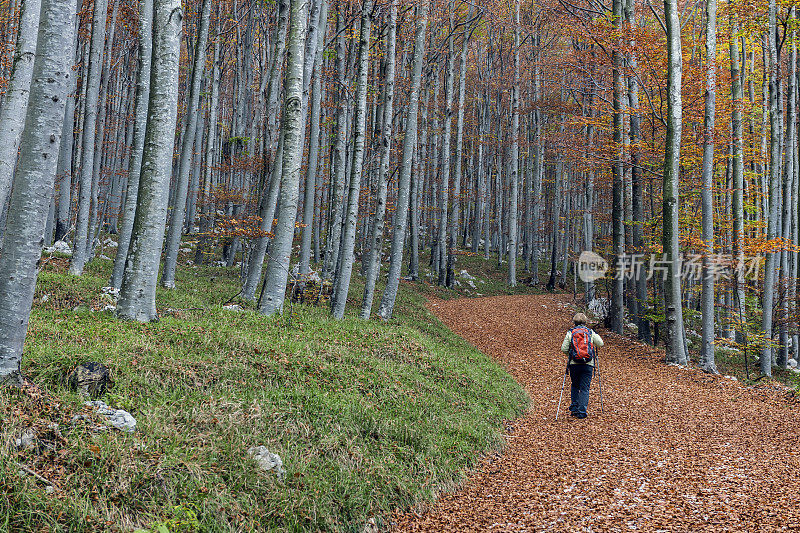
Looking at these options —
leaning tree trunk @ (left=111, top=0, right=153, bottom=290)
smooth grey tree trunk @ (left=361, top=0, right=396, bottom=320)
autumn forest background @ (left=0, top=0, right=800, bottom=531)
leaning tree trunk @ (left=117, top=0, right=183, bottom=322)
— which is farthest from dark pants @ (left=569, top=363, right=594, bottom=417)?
leaning tree trunk @ (left=111, top=0, right=153, bottom=290)

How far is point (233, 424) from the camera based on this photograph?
4.09m

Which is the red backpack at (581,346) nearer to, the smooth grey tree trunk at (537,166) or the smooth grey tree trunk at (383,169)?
the smooth grey tree trunk at (383,169)

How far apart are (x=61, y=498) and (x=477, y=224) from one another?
86.4 feet

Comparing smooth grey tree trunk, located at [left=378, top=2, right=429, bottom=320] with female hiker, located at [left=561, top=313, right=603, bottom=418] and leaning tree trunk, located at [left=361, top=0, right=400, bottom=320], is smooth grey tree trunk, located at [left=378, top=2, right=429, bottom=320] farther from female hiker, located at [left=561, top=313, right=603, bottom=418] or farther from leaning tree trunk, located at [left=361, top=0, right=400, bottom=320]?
female hiker, located at [left=561, top=313, right=603, bottom=418]

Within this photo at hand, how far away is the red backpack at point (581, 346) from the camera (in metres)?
7.42

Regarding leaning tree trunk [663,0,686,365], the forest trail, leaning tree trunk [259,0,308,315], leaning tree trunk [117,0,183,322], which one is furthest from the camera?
leaning tree trunk [663,0,686,365]

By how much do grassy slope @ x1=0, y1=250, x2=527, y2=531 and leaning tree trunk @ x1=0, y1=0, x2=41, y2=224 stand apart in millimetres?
1897

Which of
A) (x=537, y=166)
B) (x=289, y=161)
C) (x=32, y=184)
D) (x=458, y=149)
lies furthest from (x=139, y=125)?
(x=537, y=166)

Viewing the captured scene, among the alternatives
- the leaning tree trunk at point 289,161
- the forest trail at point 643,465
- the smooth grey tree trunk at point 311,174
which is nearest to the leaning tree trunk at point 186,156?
the smooth grey tree trunk at point 311,174

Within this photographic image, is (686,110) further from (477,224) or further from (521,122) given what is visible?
(521,122)

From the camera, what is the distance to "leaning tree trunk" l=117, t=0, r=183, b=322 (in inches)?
243

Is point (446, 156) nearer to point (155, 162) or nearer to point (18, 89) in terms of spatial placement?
point (155, 162)

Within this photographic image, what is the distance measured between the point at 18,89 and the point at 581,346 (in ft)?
25.6

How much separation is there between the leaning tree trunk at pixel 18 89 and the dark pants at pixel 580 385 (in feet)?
25.6
